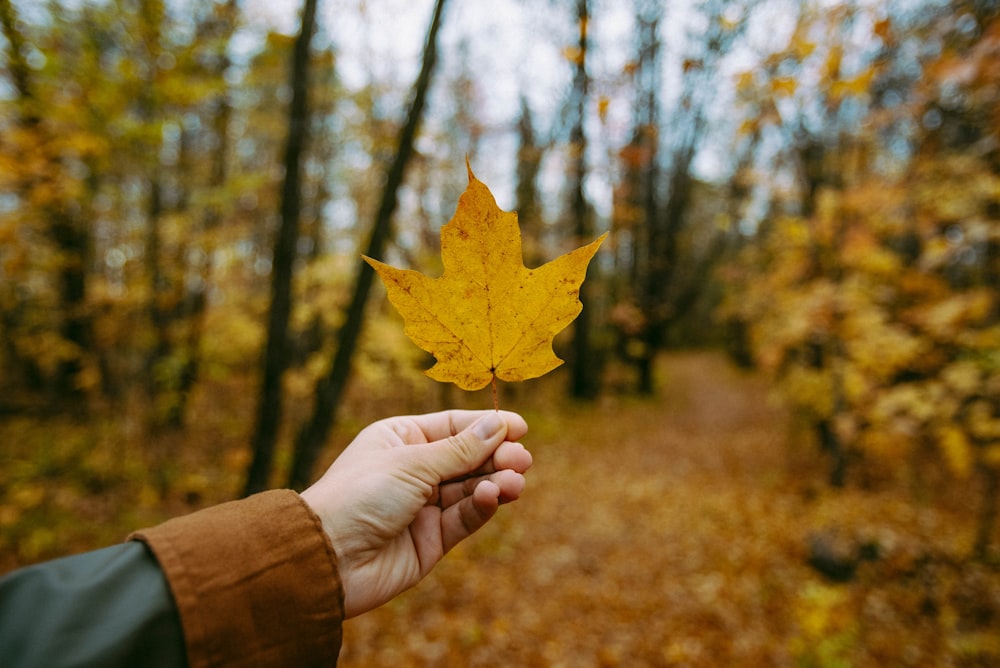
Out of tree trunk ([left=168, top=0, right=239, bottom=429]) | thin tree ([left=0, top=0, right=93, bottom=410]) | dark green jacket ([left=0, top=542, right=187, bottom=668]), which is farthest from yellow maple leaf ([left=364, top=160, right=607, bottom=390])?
tree trunk ([left=168, top=0, right=239, bottom=429])

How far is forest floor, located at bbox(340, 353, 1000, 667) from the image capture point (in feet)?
12.6

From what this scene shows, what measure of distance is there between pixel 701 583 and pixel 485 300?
16.6 ft

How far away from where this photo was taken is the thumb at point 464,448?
1.25 m

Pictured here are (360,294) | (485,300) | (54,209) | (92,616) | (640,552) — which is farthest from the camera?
(640,552)

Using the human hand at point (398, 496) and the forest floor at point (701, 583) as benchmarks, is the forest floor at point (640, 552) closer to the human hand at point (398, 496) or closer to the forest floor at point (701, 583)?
the forest floor at point (701, 583)

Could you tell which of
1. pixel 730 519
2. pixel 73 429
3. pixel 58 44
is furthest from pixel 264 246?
pixel 730 519

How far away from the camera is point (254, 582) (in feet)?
3.14

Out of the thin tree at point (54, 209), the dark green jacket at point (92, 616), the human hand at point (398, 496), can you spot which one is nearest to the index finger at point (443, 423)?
the human hand at point (398, 496)

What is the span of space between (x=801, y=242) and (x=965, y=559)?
4340 millimetres

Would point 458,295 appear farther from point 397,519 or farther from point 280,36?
point 280,36

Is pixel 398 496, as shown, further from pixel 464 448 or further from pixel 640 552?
pixel 640 552

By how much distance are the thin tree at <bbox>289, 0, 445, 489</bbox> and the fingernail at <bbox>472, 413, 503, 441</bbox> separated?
8.52ft

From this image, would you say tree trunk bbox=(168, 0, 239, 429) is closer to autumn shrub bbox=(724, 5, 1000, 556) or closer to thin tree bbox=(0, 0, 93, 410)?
thin tree bbox=(0, 0, 93, 410)

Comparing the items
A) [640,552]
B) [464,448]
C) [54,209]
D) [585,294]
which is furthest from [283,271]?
[585,294]
